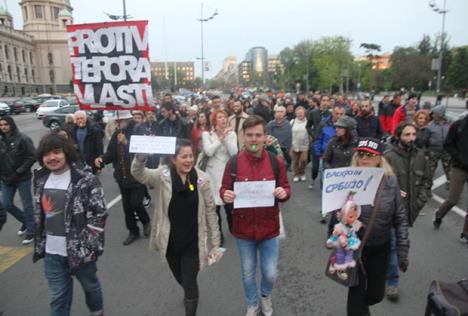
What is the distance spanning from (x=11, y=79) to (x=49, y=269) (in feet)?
293

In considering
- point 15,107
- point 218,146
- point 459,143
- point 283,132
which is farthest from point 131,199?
point 15,107

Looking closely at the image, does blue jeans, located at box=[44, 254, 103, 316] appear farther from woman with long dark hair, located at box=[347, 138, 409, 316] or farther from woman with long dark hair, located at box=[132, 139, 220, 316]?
woman with long dark hair, located at box=[347, 138, 409, 316]

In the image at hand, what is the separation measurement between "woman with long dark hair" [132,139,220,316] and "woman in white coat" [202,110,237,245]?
1.36 m

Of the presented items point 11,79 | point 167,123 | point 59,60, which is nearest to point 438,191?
point 167,123

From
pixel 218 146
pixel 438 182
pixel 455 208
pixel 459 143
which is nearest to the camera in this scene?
pixel 218 146

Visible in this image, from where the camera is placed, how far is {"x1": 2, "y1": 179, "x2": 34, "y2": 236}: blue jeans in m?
5.14

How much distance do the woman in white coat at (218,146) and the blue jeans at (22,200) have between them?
2837 millimetres

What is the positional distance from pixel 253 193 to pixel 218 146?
1.74 meters

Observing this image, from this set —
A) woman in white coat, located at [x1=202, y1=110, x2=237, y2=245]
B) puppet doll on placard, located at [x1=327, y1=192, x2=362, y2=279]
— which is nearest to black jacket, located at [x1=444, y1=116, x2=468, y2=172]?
puppet doll on placard, located at [x1=327, y1=192, x2=362, y2=279]

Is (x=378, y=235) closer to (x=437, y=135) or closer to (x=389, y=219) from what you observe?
(x=389, y=219)

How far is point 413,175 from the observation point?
3.77 m

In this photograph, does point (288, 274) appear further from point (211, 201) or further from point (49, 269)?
point (49, 269)

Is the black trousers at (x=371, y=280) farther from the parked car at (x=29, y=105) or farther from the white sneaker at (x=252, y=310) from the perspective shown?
the parked car at (x=29, y=105)

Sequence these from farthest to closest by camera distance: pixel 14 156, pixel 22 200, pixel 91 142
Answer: pixel 91 142 < pixel 22 200 < pixel 14 156
